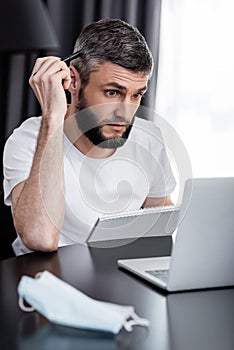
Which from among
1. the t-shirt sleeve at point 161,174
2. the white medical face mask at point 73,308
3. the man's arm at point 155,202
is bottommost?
the man's arm at point 155,202

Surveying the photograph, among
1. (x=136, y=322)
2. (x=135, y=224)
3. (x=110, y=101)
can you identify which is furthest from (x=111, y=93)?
(x=136, y=322)

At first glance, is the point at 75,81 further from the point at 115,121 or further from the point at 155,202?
the point at 155,202

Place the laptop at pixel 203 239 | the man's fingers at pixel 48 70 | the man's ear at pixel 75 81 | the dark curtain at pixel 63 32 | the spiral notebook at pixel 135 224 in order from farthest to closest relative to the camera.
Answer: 1. the dark curtain at pixel 63 32
2. the man's ear at pixel 75 81
3. the man's fingers at pixel 48 70
4. the spiral notebook at pixel 135 224
5. the laptop at pixel 203 239

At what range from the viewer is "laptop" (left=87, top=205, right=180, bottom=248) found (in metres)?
1.65

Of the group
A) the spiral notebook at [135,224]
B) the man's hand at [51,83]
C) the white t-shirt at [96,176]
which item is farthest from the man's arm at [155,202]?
the man's hand at [51,83]

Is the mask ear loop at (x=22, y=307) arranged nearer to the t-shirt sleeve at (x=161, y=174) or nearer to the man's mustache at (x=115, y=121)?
the man's mustache at (x=115, y=121)

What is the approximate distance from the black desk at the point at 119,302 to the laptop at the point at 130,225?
7 centimetres

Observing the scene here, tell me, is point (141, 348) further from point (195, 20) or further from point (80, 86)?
point (195, 20)

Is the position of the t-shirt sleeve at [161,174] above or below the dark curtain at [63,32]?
below

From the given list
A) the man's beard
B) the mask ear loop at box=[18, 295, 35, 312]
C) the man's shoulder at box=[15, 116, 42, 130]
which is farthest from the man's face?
the mask ear loop at box=[18, 295, 35, 312]

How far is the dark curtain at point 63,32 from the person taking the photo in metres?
3.08

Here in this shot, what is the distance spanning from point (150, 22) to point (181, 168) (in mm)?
1724

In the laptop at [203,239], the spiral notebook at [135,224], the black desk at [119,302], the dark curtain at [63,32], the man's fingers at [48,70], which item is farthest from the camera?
the dark curtain at [63,32]

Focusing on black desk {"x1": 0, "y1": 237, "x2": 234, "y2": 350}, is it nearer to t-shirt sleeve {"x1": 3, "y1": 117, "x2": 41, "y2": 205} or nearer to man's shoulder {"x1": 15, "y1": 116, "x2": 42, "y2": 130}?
t-shirt sleeve {"x1": 3, "y1": 117, "x2": 41, "y2": 205}
